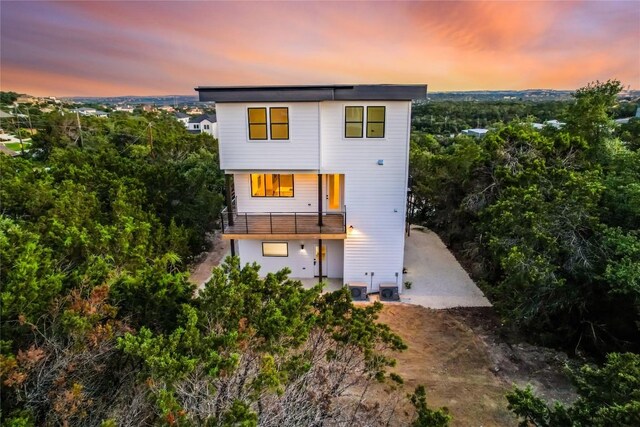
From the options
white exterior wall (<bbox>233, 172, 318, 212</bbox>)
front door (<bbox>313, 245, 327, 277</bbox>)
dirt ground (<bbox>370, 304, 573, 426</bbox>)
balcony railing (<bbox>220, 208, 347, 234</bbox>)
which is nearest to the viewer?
dirt ground (<bbox>370, 304, 573, 426</bbox>)

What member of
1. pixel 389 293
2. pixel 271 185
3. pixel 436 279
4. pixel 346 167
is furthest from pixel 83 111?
pixel 436 279

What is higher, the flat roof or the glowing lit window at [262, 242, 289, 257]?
the flat roof

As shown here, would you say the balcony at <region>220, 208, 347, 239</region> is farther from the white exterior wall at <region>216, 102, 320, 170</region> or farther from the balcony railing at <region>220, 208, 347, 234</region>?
the white exterior wall at <region>216, 102, 320, 170</region>

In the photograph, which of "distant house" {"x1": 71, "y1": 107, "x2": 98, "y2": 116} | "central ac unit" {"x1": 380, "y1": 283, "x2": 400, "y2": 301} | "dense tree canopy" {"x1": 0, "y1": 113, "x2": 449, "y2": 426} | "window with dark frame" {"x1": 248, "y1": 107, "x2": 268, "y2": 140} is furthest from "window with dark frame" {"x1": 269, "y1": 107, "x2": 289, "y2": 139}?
"distant house" {"x1": 71, "y1": 107, "x2": 98, "y2": 116}

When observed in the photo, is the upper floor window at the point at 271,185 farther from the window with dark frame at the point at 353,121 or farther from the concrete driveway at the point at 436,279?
the concrete driveway at the point at 436,279

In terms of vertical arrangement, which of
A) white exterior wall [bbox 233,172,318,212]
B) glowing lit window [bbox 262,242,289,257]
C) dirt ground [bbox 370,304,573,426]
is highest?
white exterior wall [bbox 233,172,318,212]

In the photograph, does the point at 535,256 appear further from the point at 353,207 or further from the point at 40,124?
the point at 40,124

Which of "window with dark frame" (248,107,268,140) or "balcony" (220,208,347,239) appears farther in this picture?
"balcony" (220,208,347,239)
